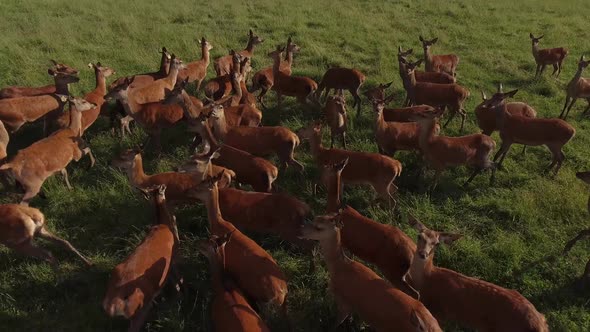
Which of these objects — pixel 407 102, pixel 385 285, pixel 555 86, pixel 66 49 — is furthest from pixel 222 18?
pixel 385 285

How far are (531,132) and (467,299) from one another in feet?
13.7

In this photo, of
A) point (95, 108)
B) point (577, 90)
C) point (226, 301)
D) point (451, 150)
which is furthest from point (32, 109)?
point (577, 90)

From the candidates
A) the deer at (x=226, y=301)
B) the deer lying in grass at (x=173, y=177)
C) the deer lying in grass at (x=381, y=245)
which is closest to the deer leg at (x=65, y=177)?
the deer lying in grass at (x=173, y=177)

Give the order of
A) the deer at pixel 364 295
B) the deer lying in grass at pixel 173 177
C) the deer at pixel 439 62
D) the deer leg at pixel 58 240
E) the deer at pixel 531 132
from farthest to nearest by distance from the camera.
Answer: the deer at pixel 439 62
the deer at pixel 531 132
the deer lying in grass at pixel 173 177
the deer leg at pixel 58 240
the deer at pixel 364 295

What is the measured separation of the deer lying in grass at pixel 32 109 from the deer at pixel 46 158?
87 cm

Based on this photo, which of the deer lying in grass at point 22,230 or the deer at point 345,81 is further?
the deer at point 345,81

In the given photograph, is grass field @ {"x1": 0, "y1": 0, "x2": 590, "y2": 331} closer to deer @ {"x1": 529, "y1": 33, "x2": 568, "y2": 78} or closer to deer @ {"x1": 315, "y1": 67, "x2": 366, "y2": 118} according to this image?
deer @ {"x1": 529, "y1": 33, "x2": 568, "y2": 78}

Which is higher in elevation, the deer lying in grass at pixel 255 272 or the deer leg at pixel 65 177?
the deer lying in grass at pixel 255 272

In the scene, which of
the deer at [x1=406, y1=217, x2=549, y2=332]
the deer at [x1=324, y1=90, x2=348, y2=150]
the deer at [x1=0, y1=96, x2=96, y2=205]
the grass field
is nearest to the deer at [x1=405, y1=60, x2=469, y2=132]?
the grass field

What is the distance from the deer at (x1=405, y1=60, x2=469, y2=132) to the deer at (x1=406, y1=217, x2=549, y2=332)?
4807 mm

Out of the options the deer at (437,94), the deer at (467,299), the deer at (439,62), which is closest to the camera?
A: the deer at (467,299)

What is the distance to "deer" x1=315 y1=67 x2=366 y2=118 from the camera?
31.0ft

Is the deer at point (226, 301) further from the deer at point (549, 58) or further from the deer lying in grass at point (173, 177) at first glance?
the deer at point (549, 58)

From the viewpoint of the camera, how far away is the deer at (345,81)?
945 centimetres
